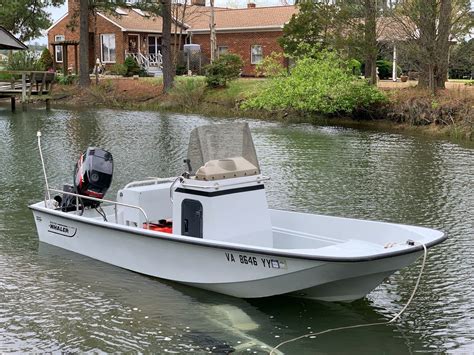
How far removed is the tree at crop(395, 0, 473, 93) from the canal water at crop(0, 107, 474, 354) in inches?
408

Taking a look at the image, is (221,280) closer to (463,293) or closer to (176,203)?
(176,203)

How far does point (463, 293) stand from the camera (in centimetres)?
926

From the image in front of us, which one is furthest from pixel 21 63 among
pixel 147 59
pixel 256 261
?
pixel 256 261

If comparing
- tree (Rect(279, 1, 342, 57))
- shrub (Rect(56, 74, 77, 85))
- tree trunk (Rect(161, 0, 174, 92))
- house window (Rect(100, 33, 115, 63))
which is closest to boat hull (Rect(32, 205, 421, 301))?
tree (Rect(279, 1, 342, 57))

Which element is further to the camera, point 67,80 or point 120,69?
point 120,69

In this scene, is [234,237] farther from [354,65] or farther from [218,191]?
[354,65]

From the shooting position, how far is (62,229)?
10.9 metres

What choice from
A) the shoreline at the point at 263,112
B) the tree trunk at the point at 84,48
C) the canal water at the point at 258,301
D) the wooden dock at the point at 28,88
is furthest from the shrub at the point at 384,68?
the canal water at the point at 258,301

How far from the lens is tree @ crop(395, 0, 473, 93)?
2781 cm

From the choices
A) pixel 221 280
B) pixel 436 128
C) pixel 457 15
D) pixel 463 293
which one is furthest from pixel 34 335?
pixel 457 15

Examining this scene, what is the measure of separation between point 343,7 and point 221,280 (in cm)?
2499

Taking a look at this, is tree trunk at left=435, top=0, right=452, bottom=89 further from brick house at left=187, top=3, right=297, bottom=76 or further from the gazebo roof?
the gazebo roof

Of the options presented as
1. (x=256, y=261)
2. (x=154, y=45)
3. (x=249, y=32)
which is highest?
(x=249, y=32)

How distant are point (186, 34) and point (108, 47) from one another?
544cm
